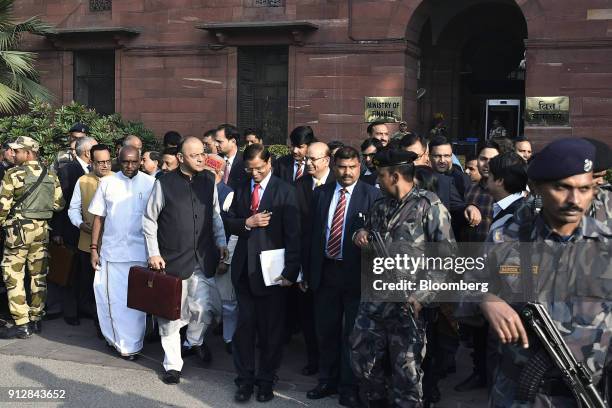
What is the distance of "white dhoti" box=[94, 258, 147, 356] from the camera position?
714 cm

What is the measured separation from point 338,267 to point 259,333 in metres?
0.86

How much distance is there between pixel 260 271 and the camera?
19.8 ft

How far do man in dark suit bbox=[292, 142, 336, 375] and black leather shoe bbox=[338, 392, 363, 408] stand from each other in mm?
951

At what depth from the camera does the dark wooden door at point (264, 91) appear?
1627 cm

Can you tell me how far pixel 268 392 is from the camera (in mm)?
5988

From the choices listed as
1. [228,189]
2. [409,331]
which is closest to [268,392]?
[409,331]

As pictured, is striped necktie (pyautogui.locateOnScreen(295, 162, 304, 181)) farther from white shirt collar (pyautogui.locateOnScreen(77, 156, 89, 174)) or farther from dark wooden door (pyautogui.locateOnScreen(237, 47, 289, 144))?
dark wooden door (pyautogui.locateOnScreen(237, 47, 289, 144))

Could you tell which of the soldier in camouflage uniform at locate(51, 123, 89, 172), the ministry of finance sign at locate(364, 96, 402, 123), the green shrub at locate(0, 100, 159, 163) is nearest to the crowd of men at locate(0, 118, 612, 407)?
the soldier in camouflage uniform at locate(51, 123, 89, 172)

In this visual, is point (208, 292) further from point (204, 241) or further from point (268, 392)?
point (268, 392)

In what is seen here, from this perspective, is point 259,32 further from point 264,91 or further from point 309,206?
point 309,206

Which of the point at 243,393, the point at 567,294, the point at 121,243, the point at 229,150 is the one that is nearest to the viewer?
the point at 567,294

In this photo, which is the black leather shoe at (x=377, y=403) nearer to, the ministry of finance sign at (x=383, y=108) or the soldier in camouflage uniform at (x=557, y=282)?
the soldier in camouflage uniform at (x=557, y=282)

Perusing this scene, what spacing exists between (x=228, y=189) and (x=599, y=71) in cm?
879

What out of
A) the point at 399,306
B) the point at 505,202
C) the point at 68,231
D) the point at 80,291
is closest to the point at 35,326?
the point at 80,291
